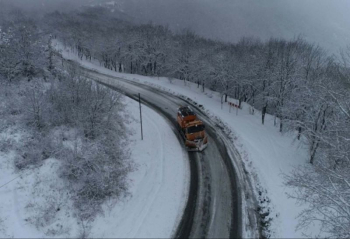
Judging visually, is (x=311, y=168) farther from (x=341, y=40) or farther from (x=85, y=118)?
(x=341, y=40)

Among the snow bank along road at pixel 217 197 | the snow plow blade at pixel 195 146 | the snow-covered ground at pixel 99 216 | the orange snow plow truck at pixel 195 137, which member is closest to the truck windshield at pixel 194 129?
the orange snow plow truck at pixel 195 137

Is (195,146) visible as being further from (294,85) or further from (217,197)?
(294,85)

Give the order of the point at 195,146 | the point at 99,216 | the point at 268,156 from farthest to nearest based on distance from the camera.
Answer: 1. the point at 195,146
2. the point at 268,156
3. the point at 99,216

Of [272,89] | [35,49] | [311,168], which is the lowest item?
[311,168]

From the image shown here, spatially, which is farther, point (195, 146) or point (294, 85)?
point (294, 85)

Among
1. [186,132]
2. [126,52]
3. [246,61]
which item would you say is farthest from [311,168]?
[126,52]

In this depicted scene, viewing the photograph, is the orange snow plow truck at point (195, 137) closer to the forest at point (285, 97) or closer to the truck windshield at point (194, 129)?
the truck windshield at point (194, 129)

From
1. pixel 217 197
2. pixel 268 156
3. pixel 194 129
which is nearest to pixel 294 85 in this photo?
pixel 268 156
